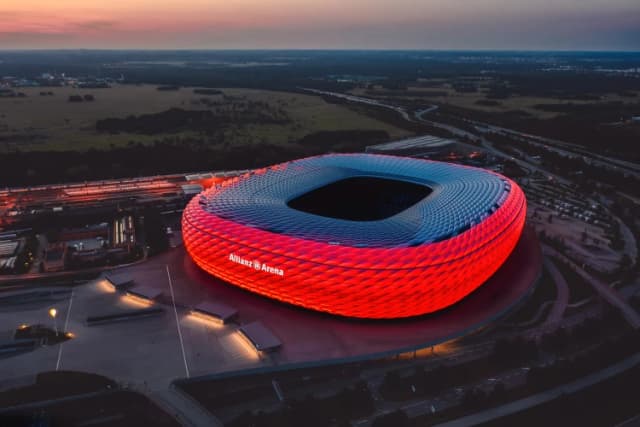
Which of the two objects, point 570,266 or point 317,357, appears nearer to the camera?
point 317,357

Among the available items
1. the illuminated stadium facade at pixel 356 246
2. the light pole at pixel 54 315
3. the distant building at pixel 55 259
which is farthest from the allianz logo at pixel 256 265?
the distant building at pixel 55 259

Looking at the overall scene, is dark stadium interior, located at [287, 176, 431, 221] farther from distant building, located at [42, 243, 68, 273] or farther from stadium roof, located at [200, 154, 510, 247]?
distant building, located at [42, 243, 68, 273]

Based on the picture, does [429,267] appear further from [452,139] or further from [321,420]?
[452,139]

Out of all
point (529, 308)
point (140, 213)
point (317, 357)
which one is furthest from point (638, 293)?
point (140, 213)

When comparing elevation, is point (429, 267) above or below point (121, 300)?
above

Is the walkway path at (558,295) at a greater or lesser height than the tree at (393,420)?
lesser

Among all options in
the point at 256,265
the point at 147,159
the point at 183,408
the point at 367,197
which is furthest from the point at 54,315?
the point at 147,159

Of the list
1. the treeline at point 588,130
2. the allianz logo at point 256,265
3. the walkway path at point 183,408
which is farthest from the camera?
the treeline at point 588,130

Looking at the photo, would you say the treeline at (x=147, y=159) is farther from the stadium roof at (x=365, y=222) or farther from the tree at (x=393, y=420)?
the tree at (x=393, y=420)
